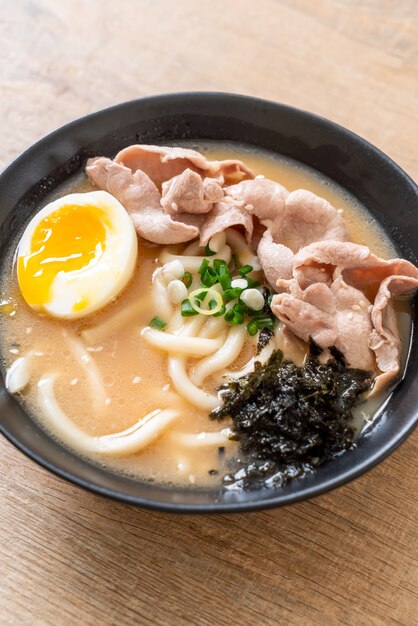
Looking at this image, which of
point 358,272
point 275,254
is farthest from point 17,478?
point 358,272

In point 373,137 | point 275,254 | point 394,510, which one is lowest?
point 394,510

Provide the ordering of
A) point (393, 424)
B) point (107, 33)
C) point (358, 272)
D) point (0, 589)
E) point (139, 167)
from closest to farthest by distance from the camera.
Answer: point (0, 589), point (393, 424), point (358, 272), point (139, 167), point (107, 33)

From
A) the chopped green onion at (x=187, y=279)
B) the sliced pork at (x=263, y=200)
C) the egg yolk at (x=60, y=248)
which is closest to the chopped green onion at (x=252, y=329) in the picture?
the chopped green onion at (x=187, y=279)

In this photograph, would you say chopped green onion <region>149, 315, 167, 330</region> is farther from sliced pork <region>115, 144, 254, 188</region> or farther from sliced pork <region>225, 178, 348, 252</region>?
sliced pork <region>115, 144, 254, 188</region>

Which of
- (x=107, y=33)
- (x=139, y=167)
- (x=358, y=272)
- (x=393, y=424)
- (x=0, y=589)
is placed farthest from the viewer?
(x=107, y=33)

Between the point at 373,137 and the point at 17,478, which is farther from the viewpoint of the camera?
Answer: the point at 373,137

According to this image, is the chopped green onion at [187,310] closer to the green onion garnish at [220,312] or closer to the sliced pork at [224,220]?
the green onion garnish at [220,312]

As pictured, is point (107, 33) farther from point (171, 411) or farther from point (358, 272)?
point (171, 411)

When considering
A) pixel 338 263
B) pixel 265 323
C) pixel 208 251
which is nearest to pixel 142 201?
pixel 208 251
